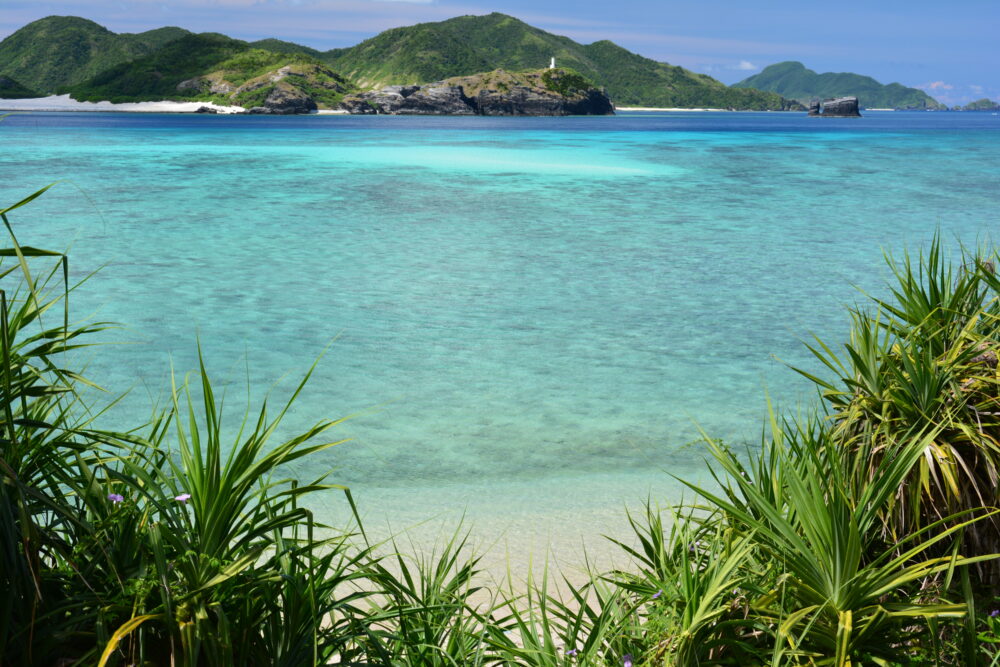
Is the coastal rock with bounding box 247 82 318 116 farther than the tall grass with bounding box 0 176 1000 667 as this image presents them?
Yes

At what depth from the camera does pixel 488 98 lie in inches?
5999

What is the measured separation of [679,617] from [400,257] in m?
14.9

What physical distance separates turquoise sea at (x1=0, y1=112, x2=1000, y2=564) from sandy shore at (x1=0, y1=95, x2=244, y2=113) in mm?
119977

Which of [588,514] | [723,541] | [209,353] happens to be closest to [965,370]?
[723,541]

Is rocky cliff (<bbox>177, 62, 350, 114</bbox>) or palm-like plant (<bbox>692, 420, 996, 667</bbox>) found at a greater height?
rocky cliff (<bbox>177, 62, 350, 114</bbox>)

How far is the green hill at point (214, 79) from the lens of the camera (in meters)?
156

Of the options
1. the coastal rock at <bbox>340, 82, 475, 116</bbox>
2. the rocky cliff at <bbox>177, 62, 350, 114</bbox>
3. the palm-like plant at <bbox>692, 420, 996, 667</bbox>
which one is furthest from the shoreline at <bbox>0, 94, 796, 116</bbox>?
the palm-like plant at <bbox>692, 420, 996, 667</bbox>

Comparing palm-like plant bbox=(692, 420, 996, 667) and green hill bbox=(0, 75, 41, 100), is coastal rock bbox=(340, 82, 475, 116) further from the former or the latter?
palm-like plant bbox=(692, 420, 996, 667)

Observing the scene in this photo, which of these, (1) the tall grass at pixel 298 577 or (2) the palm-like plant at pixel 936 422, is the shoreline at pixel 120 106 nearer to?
(2) the palm-like plant at pixel 936 422

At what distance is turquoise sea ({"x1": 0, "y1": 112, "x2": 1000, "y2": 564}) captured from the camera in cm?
736

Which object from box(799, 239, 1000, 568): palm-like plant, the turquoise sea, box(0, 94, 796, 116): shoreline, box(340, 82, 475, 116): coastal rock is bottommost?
the turquoise sea

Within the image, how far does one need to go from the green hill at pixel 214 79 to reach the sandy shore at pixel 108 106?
2608 mm

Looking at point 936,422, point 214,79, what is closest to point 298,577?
point 936,422

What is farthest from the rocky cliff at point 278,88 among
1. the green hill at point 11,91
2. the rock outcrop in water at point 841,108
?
the rock outcrop in water at point 841,108
